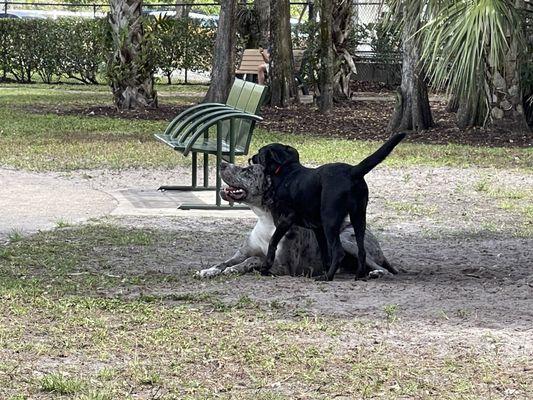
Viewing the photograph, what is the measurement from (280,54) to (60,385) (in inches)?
746

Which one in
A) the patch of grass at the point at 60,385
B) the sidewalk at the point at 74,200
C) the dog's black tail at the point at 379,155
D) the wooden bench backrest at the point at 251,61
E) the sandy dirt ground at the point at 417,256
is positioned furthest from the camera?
the wooden bench backrest at the point at 251,61

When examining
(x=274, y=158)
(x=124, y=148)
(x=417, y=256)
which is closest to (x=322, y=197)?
(x=274, y=158)

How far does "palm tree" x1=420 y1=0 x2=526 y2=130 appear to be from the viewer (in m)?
12.3

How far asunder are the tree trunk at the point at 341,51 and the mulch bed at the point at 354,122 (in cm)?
44

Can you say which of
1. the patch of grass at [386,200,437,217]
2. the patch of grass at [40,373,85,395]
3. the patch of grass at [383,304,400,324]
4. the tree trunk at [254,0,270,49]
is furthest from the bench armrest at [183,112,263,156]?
the tree trunk at [254,0,270,49]

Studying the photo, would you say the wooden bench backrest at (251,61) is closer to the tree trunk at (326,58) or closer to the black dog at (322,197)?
the tree trunk at (326,58)

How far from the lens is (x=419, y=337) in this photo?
19.8ft

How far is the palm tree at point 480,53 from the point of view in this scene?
12281mm

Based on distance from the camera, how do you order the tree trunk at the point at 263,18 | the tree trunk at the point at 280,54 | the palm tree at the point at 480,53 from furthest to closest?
the tree trunk at the point at 263,18, the tree trunk at the point at 280,54, the palm tree at the point at 480,53

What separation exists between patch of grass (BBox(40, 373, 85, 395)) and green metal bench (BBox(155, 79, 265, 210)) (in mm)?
5417

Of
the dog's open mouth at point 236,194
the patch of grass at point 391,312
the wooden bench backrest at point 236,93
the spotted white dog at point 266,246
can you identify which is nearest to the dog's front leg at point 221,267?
the spotted white dog at point 266,246

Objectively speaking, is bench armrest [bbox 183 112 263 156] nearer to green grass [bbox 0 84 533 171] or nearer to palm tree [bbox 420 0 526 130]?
palm tree [bbox 420 0 526 130]

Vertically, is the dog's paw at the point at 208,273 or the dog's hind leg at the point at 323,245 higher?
the dog's hind leg at the point at 323,245

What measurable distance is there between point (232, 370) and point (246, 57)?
770 inches
